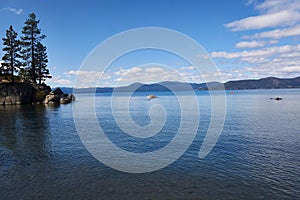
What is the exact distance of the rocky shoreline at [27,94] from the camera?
8038 centimetres

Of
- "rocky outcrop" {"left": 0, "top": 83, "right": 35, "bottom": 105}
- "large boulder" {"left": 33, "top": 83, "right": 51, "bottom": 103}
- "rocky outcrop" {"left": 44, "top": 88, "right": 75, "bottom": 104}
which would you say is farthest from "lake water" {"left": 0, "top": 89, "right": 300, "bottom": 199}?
"rocky outcrop" {"left": 44, "top": 88, "right": 75, "bottom": 104}

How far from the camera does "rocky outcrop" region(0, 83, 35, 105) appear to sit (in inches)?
3149

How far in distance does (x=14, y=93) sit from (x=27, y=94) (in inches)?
171

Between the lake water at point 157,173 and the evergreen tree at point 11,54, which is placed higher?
the evergreen tree at point 11,54

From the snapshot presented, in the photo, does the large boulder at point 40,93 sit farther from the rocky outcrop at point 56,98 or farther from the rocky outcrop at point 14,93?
the rocky outcrop at point 14,93

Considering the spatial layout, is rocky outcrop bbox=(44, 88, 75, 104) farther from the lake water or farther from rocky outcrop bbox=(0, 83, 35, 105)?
the lake water

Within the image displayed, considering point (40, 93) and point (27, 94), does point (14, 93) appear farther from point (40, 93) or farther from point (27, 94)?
point (40, 93)

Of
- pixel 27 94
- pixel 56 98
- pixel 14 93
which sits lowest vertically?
pixel 56 98

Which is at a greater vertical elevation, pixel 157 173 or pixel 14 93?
pixel 14 93

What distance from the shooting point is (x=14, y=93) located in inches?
3211

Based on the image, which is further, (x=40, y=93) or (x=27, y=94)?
(x=40, y=93)

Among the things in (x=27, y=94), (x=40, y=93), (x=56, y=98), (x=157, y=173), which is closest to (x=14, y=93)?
(x=27, y=94)

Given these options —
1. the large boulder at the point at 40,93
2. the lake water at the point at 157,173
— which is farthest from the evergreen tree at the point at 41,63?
the lake water at the point at 157,173

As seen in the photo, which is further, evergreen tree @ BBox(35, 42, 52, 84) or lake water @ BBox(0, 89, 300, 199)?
evergreen tree @ BBox(35, 42, 52, 84)
